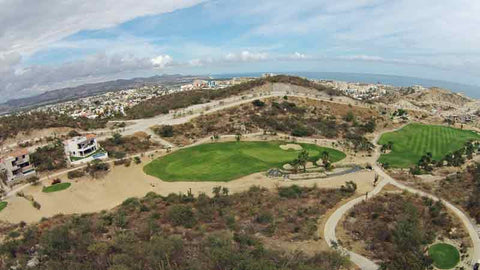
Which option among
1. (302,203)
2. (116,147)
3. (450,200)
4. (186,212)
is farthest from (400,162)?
(116,147)

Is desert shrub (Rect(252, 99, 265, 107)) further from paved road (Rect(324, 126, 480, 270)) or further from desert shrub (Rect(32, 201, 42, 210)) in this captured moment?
desert shrub (Rect(32, 201, 42, 210))

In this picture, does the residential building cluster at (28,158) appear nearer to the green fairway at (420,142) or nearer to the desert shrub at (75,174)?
the desert shrub at (75,174)

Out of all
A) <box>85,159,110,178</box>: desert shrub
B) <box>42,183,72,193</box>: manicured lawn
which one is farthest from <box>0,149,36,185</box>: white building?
<box>85,159,110,178</box>: desert shrub

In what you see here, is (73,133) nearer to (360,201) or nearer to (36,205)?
(36,205)

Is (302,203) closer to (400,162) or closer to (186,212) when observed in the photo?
(186,212)

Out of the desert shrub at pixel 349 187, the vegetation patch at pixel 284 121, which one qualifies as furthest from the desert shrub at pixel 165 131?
the desert shrub at pixel 349 187
